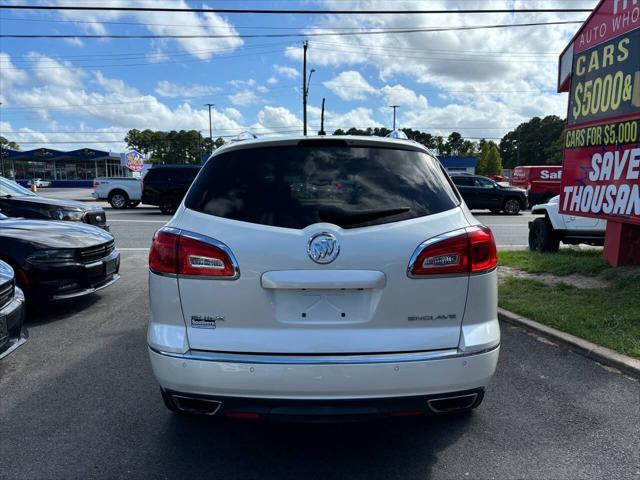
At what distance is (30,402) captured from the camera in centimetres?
350

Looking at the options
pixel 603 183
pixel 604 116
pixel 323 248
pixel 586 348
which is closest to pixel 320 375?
pixel 323 248

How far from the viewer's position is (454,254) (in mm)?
2475

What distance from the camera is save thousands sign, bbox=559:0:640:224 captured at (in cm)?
650

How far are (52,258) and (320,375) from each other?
4137mm

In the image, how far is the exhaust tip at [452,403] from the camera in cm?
245

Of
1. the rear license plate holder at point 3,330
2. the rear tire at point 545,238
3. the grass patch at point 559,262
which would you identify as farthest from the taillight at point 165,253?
the rear tire at point 545,238

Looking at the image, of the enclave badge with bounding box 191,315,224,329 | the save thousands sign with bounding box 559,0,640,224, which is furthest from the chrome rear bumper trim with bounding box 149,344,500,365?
the save thousands sign with bounding box 559,0,640,224

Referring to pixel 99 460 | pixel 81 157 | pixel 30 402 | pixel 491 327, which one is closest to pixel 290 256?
pixel 491 327

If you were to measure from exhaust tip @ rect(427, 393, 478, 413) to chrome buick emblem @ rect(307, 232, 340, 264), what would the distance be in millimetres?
889

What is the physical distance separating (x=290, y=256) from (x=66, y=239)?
4173 millimetres

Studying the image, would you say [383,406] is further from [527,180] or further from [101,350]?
[527,180]

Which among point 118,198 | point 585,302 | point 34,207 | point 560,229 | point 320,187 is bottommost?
point 585,302

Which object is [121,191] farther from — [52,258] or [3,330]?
[3,330]

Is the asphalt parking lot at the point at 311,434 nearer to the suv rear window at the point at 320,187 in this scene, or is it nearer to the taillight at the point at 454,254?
the taillight at the point at 454,254
